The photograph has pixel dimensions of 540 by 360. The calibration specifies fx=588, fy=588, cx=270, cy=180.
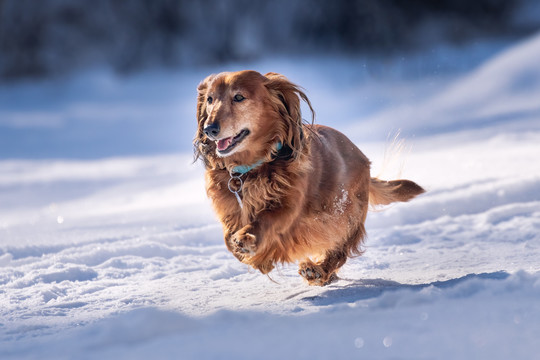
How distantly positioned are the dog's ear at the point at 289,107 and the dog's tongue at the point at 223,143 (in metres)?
0.31

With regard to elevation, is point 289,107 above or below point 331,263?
above

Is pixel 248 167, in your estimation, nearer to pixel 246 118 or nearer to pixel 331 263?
pixel 246 118

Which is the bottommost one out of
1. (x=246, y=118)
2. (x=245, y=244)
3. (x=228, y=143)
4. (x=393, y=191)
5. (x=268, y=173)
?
(x=245, y=244)

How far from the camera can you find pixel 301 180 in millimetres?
3100

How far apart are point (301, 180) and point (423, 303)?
37.7 inches

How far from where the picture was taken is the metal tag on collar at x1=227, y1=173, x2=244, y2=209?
3.15 meters

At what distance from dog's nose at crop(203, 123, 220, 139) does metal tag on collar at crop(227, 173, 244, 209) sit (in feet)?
1.27

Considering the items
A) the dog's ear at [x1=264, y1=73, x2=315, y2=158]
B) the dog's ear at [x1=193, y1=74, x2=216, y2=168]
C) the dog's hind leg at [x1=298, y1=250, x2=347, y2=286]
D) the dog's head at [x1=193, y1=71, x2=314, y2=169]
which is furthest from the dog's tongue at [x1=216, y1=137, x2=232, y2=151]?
the dog's hind leg at [x1=298, y1=250, x2=347, y2=286]

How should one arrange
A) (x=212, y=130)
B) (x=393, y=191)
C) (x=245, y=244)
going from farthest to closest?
(x=393, y=191), (x=245, y=244), (x=212, y=130)

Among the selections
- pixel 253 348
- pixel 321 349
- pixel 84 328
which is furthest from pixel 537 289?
pixel 84 328

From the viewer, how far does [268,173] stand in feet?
10.1

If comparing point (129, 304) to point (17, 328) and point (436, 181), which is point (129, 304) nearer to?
point (17, 328)

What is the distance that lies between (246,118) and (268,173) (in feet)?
1.06

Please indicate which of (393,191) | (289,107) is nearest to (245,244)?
(289,107)
